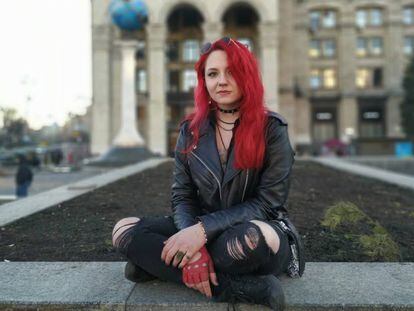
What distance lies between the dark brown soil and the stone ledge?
712mm

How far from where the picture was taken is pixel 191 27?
4728cm

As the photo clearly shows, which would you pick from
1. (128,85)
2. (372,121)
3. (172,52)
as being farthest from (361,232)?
(372,121)

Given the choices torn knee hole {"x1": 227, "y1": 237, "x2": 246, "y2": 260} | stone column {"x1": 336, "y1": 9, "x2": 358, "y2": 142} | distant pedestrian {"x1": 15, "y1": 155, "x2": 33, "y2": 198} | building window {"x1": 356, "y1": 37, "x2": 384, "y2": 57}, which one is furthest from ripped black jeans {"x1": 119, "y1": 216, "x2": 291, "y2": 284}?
building window {"x1": 356, "y1": 37, "x2": 384, "y2": 57}

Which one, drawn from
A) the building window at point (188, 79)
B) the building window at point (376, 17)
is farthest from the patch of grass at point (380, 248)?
the building window at point (376, 17)

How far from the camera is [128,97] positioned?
91.4 ft

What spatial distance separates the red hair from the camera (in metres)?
2.84

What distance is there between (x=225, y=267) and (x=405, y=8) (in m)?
63.4

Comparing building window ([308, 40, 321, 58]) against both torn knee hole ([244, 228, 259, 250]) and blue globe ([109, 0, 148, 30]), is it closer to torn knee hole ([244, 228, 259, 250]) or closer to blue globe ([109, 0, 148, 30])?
blue globe ([109, 0, 148, 30])

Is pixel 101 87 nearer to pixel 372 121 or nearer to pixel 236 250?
pixel 372 121

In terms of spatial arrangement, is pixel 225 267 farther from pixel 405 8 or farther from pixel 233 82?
pixel 405 8

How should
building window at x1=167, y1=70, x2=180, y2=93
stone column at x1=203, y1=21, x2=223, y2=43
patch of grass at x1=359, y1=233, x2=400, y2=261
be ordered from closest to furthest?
patch of grass at x1=359, y1=233, x2=400, y2=261
stone column at x1=203, y1=21, x2=223, y2=43
building window at x1=167, y1=70, x2=180, y2=93

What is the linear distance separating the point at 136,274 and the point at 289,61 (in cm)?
4555

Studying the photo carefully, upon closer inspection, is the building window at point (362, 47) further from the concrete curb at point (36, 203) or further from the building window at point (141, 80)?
the concrete curb at point (36, 203)

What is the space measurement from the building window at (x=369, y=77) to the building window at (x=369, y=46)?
2.07 metres
